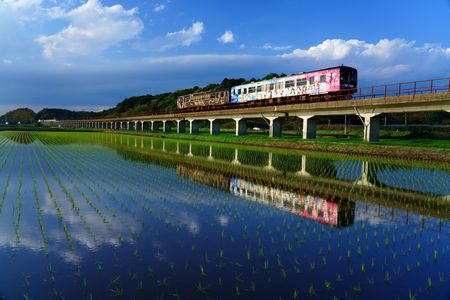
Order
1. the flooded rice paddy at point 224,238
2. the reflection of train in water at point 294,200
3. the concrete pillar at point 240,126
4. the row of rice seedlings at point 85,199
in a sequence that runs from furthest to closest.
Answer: the concrete pillar at point 240,126
the reflection of train in water at point 294,200
the row of rice seedlings at point 85,199
the flooded rice paddy at point 224,238

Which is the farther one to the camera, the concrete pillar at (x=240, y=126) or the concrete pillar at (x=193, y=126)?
the concrete pillar at (x=193, y=126)

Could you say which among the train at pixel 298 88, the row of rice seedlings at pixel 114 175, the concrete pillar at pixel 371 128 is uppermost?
the train at pixel 298 88

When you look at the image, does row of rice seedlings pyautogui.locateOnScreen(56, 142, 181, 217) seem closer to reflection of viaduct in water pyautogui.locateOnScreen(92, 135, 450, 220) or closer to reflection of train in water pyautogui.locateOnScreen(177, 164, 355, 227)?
reflection of train in water pyautogui.locateOnScreen(177, 164, 355, 227)

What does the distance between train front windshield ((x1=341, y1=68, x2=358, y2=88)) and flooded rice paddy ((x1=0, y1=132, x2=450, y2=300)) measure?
17.7m

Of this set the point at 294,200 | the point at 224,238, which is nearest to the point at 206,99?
the point at 294,200

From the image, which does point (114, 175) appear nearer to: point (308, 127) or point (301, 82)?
point (301, 82)

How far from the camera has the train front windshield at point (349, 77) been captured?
3300 centimetres

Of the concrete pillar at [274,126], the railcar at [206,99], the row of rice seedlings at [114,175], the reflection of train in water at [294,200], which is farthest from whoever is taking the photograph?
the railcar at [206,99]

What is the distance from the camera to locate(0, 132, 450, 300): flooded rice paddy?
20.6 ft

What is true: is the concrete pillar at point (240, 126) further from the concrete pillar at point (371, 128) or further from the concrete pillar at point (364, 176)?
the concrete pillar at point (364, 176)

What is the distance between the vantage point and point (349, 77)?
33.6 m

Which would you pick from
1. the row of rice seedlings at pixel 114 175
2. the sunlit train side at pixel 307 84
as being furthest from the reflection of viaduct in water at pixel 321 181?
the sunlit train side at pixel 307 84

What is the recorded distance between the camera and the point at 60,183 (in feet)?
→ 53.4

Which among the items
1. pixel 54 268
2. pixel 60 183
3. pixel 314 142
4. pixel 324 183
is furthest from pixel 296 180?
pixel 314 142
